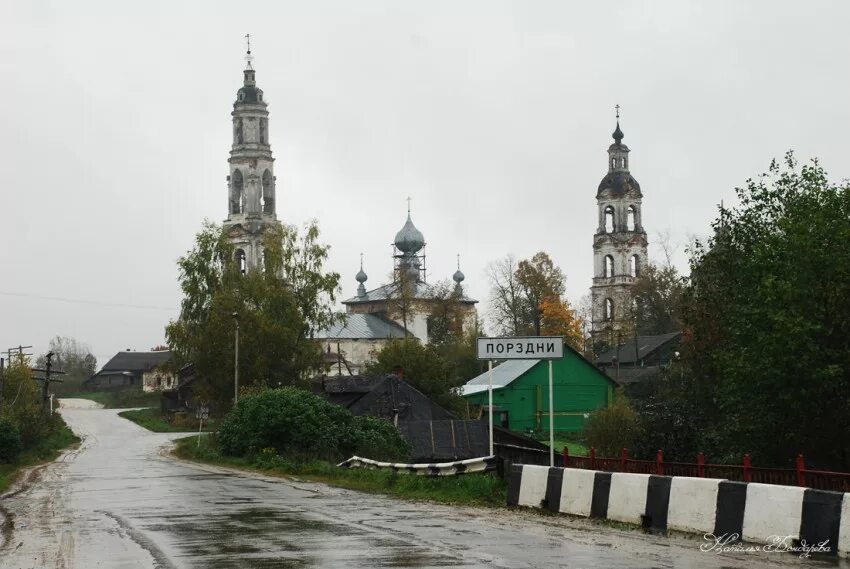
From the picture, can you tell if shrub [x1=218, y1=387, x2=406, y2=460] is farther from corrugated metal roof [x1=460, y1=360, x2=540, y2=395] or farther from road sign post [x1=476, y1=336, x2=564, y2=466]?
corrugated metal roof [x1=460, y1=360, x2=540, y2=395]

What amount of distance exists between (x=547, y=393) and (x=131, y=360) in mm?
84982

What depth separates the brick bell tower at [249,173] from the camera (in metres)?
116

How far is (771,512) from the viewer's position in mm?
13180

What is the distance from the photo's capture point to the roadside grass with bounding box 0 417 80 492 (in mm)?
39969

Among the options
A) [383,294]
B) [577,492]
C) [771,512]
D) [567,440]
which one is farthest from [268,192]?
[771,512]

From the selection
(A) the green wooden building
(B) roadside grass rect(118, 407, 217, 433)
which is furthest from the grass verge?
(A) the green wooden building

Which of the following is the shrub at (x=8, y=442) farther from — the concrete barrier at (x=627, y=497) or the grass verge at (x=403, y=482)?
the concrete barrier at (x=627, y=497)

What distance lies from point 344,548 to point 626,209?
12106 centimetres

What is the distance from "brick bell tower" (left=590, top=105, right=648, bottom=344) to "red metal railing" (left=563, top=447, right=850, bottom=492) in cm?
10959

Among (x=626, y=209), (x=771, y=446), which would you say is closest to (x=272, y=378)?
(x=771, y=446)

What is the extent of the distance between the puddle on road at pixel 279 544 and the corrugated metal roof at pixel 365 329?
378 feet

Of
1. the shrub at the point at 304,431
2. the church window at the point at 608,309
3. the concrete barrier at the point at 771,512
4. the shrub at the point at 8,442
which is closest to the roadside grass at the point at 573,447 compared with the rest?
the shrub at the point at 304,431

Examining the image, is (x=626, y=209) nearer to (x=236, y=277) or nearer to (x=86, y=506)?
(x=236, y=277)

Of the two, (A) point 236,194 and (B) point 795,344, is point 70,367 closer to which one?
(A) point 236,194
